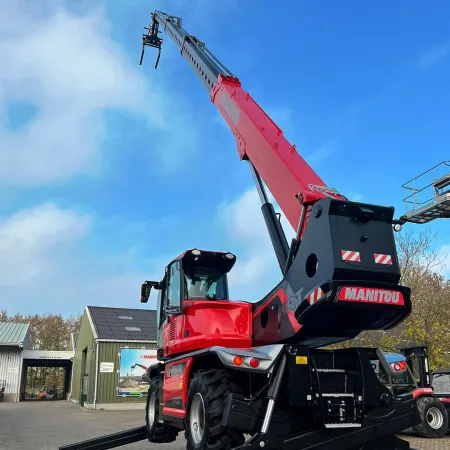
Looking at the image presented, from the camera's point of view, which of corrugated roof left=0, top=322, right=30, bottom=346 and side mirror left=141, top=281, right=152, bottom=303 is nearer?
side mirror left=141, top=281, right=152, bottom=303

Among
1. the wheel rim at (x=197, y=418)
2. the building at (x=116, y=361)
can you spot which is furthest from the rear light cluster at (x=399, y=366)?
the building at (x=116, y=361)

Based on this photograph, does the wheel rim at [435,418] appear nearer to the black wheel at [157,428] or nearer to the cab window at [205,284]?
the black wheel at [157,428]

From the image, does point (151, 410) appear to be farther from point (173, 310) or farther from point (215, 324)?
point (215, 324)

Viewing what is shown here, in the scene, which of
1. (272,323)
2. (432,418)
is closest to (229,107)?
(272,323)

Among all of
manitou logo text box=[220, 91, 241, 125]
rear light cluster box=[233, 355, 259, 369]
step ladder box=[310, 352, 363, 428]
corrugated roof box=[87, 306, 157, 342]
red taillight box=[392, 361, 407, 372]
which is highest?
manitou logo text box=[220, 91, 241, 125]

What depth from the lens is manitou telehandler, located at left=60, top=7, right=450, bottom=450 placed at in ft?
18.4

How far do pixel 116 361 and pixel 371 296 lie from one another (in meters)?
24.0

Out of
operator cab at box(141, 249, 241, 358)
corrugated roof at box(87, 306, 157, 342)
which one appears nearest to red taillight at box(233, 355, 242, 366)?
operator cab at box(141, 249, 241, 358)

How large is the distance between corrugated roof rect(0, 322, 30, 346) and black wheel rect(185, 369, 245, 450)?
104 ft

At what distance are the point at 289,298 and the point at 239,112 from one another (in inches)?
184

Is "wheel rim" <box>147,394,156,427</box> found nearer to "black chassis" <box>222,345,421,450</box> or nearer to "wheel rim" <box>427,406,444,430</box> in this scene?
"black chassis" <box>222,345,421,450</box>

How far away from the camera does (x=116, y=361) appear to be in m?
27.2

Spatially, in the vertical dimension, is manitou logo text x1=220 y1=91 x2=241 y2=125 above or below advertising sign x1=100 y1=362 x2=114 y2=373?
above

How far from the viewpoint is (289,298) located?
20.5 feet
